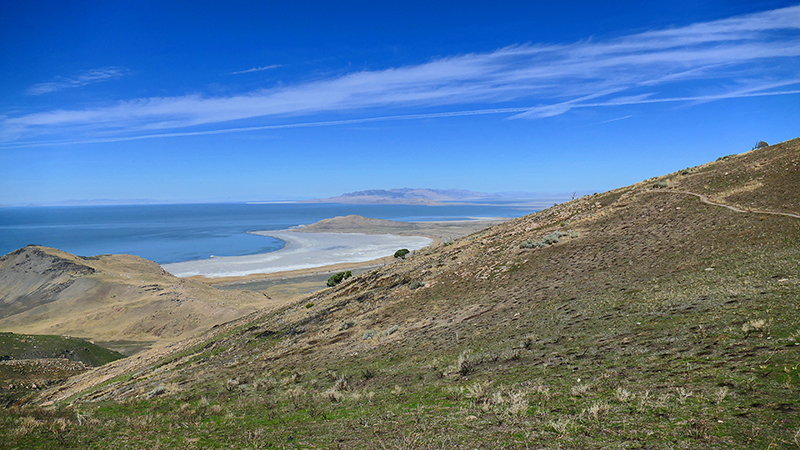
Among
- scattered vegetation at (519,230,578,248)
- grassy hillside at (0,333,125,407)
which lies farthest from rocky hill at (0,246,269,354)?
scattered vegetation at (519,230,578,248)

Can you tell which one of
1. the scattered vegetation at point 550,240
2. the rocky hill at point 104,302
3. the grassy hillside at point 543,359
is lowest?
the rocky hill at point 104,302

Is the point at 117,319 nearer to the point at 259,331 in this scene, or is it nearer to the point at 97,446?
the point at 259,331

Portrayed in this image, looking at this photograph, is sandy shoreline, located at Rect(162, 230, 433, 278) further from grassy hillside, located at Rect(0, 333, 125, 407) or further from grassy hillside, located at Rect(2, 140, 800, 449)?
grassy hillside, located at Rect(2, 140, 800, 449)

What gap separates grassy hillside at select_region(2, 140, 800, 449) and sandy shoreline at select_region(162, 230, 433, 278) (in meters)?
61.8

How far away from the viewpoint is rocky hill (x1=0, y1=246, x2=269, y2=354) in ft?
153

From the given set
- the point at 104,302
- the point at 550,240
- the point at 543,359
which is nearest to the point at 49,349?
the point at 104,302

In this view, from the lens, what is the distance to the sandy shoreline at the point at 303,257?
278 feet

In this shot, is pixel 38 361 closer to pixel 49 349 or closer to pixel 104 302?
pixel 49 349

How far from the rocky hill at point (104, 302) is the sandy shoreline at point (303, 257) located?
14948 mm

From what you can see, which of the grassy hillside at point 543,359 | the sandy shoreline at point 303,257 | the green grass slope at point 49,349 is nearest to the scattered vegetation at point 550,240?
the grassy hillside at point 543,359

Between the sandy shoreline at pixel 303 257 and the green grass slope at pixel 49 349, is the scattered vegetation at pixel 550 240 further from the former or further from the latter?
the sandy shoreline at pixel 303 257

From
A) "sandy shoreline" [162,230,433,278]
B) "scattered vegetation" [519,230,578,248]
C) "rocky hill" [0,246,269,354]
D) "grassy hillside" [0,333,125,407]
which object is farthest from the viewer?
"sandy shoreline" [162,230,433,278]

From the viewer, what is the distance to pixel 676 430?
6305mm

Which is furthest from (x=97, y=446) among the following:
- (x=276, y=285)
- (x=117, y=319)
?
(x=276, y=285)
